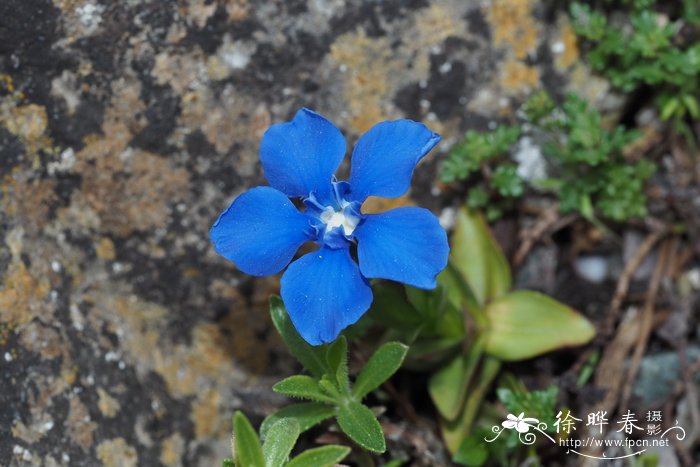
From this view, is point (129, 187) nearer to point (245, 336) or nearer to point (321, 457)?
point (245, 336)

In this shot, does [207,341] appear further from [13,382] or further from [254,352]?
[13,382]

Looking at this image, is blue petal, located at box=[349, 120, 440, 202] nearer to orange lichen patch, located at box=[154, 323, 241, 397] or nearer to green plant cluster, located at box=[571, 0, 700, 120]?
orange lichen patch, located at box=[154, 323, 241, 397]

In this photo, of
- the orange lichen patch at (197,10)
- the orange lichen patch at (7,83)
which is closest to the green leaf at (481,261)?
the orange lichen patch at (197,10)

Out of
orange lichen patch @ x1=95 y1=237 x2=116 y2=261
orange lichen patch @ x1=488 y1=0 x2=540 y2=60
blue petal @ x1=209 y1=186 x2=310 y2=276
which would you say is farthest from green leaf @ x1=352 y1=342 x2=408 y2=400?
orange lichen patch @ x1=488 y1=0 x2=540 y2=60

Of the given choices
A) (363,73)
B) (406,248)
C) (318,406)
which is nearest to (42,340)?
(318,406)

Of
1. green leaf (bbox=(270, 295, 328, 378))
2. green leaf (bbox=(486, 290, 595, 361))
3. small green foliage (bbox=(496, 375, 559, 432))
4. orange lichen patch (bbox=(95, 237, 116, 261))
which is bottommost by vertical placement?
small green foliage (bbox=(496, 375, 559, 432))

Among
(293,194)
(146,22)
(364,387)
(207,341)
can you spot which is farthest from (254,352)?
(146,22)

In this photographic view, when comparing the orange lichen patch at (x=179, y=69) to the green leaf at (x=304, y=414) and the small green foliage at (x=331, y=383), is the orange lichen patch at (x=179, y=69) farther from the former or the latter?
the green leaf at (x=304, y=414)

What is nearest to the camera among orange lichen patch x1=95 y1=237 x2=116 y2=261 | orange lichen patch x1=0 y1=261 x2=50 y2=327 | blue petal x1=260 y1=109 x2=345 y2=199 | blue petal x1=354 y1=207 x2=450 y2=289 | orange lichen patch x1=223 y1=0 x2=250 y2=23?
blue petal x1=354 y1=207 x2=450 y2=289
